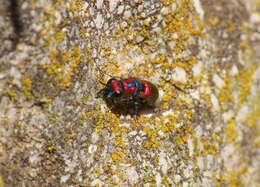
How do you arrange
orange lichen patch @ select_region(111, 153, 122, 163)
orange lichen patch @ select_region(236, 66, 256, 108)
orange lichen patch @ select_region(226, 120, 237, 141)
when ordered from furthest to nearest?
1. orange lichen patch @ select_region(236, 66, 256, 108)
2. orange lichen patch @ select_region(226, 120, 237, 141)
3. orange lichen patch @ select_region(111, 153, 122, 163)

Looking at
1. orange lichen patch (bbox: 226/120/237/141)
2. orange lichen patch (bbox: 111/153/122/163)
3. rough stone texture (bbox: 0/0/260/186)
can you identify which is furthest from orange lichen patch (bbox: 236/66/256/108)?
orange lichen patch (bbox: 111/153/122/163)

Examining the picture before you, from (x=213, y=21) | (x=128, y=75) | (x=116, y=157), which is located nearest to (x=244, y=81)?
(x=213, y=21)

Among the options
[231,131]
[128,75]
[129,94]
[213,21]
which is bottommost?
[231,131]

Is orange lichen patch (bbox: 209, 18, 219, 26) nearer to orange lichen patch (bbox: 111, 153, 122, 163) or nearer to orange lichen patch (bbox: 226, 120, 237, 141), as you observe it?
orange lichen patch (bbox: 226, 120, 237, 141)

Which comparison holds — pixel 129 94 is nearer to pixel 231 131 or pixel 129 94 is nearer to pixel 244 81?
pixel 231 131

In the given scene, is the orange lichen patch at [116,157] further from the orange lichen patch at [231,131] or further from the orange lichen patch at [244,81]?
the orange lichen patch at [244,81]

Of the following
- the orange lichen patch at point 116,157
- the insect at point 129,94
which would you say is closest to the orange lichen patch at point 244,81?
the insect at point 129,94
